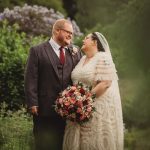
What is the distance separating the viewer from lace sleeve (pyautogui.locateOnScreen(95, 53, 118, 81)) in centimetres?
699

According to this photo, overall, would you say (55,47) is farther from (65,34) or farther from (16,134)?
(16,134)

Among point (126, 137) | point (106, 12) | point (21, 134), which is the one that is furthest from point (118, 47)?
point (106, 12)

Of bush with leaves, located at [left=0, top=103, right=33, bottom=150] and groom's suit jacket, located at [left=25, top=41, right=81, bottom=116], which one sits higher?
groom's suit jacket, located at [left=25, top=41, right=81, bottom=116]

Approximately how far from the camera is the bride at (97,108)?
7059 mm

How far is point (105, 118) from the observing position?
23.6 feet

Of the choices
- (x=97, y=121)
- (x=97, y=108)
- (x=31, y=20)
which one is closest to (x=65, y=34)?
(x=97, y=108)

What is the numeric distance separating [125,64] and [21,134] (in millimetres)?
3156

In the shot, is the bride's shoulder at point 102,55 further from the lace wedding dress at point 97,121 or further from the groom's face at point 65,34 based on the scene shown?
the groom's face at point 65,34

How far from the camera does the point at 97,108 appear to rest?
7.16 meters

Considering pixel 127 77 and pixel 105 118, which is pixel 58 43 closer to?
pixel 105 118

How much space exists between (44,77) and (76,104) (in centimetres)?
50

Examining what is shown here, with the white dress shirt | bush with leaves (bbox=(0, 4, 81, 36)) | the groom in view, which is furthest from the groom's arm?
bush with leaves (bbox=(0, 4, 81, 36))

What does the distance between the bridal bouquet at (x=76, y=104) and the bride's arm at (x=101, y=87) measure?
0.23 ft

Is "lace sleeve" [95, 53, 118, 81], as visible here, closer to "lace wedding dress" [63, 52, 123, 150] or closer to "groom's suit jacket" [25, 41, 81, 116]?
"lace wedding dress" [63, 52, 123, 150]
